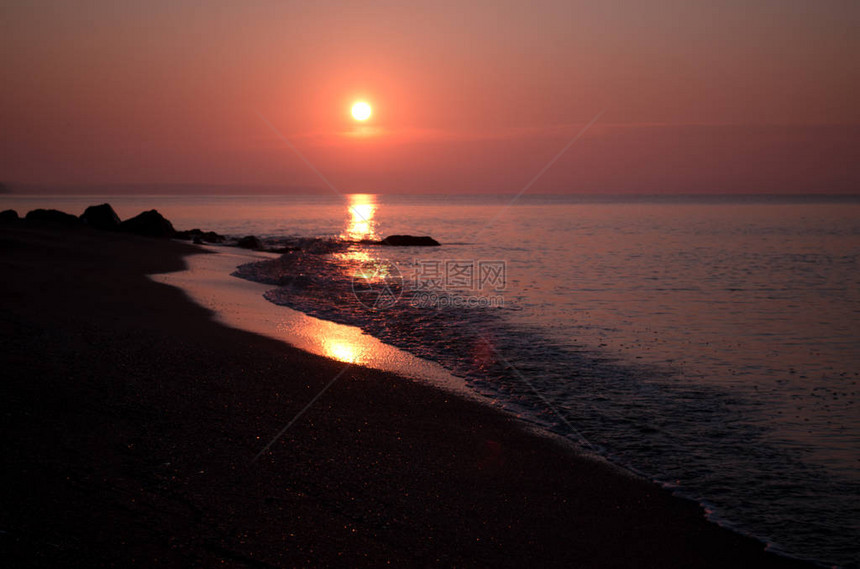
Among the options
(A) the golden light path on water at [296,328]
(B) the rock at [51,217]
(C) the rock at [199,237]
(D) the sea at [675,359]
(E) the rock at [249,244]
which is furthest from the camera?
(C) the rock at [199,237]

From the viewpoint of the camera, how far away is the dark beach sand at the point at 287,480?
146 inches

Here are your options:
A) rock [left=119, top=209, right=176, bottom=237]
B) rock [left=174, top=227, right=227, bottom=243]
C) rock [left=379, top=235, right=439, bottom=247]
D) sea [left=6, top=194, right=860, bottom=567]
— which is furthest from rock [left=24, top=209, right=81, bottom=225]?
rock [left=379, top=235, right=439, bottom=247]

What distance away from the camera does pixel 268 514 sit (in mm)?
4062

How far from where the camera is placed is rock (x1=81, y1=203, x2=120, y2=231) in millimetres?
34844

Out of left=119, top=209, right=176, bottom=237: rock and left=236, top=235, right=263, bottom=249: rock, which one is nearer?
left=119, top=209, right=176, bottom=237: rock

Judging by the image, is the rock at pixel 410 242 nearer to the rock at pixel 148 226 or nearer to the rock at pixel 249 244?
the rock at pixel 249 244

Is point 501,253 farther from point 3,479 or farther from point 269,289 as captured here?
point 3,479

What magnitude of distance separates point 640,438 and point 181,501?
483 cm

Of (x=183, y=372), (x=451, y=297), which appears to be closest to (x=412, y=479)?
(x=183, y=372)
